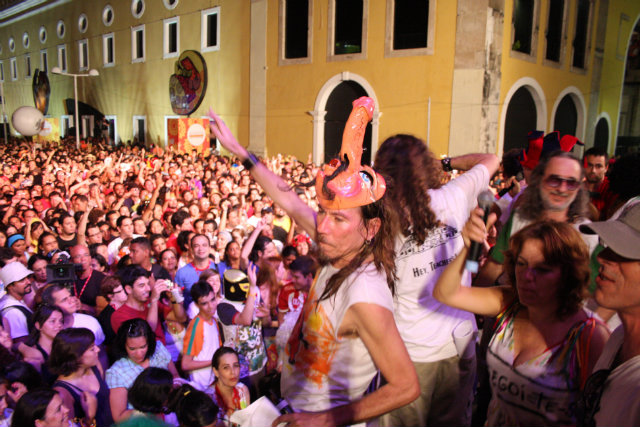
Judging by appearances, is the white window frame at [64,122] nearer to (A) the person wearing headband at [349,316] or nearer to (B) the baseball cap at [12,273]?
(B) the baseball cap at [12,273]

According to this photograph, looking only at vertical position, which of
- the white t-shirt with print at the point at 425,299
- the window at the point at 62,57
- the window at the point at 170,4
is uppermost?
the window at the point at 170,4

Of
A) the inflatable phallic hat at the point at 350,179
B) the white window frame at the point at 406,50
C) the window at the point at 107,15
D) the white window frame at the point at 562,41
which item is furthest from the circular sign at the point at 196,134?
the inflatable phallic hat at the point at 350,179

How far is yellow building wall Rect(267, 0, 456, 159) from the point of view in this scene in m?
15.1

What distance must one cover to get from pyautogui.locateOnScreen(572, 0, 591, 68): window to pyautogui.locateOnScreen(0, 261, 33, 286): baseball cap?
20008 mm

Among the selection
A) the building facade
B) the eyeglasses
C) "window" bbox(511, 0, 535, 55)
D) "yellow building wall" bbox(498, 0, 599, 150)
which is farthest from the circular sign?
the eyeglasses

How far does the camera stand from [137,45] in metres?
25.2

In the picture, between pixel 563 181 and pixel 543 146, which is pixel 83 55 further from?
pixel 563 181

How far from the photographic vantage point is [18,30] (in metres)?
35.9

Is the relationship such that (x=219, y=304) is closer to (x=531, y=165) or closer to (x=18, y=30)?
(x=531, y=165)

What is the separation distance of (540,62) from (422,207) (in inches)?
671

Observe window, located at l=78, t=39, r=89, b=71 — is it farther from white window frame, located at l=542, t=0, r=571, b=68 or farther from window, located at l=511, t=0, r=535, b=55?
white window frame, located at l=542, t=0, r=571, b=68

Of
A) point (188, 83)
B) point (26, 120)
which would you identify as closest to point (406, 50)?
point (188, 83)

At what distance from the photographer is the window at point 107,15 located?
2678 cm

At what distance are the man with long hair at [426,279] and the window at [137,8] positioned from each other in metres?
26.1
